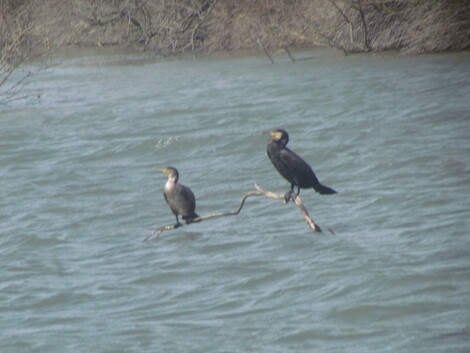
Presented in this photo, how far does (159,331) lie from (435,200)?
459 cm

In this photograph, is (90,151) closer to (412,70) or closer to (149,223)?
(149,223)

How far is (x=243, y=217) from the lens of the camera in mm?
10523

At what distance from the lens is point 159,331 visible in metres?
6.83

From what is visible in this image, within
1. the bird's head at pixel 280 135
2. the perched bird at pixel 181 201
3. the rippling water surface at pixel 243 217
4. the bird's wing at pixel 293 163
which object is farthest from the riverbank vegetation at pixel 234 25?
the bird's wing at pixel 293 163

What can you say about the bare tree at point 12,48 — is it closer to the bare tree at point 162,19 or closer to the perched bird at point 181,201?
the bare tree at point 162,19

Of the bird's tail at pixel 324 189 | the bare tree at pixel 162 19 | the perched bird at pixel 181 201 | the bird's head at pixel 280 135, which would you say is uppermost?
the bird's head at pixel 280 135

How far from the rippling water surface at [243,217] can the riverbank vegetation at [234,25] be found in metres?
0.82

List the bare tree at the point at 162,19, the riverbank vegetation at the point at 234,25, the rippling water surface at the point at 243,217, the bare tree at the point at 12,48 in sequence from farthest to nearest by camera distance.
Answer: the bare tree at the point at 162,19 < the riverbank vegetation at the point at 234,25 < the bare tree at the point at 12,48 < the rippling water surface at the point at 243,217

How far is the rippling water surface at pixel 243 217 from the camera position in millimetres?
6895

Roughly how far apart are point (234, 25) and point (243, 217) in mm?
15621

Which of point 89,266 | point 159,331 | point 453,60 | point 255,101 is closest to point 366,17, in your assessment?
point 453,60

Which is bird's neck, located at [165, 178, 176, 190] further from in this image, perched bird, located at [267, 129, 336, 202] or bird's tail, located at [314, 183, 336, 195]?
bird's tail, located at [314, 183, 336, 195]

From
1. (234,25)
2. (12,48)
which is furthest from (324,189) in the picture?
(234,25)

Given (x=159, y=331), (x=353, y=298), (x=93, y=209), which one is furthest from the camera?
(x=93, y=209)
